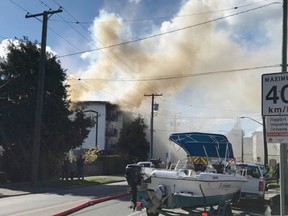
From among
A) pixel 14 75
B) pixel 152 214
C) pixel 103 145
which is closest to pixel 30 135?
pixel 14 75

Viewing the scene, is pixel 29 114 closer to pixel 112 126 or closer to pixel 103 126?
pixel 103 126

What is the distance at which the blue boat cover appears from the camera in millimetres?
14914

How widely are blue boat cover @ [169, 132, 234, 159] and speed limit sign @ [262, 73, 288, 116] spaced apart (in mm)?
7912

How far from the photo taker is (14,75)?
33.5m

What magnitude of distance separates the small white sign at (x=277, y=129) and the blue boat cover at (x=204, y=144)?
310 inches

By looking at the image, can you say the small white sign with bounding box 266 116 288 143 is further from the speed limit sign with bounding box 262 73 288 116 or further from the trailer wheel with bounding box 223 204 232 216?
the trailer wheel with bounding box 223 204 232 216

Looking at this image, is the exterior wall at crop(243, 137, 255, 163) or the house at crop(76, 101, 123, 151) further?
the exterior wall at crop(243, 137, 255, 163)

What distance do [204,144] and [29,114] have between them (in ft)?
64.4

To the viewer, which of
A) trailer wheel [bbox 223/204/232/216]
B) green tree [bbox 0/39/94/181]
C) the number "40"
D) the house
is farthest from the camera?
the house

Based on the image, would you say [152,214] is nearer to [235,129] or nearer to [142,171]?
[142,171]

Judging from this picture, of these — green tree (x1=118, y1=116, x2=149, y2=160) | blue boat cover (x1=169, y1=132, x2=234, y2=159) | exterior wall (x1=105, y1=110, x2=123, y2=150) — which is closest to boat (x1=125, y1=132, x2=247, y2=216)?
blue boat cover (x1=169, y1=132, x2=234, y2=159)

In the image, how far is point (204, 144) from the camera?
15.5 m

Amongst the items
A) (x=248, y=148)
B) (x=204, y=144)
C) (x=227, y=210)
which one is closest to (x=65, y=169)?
(x=204, y=144)

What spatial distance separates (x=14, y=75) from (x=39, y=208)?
19392mm
